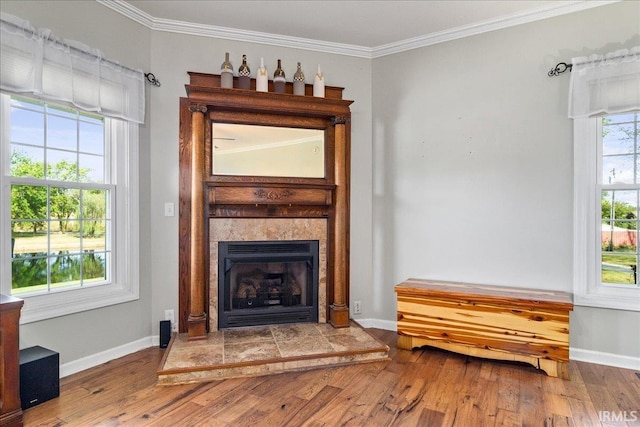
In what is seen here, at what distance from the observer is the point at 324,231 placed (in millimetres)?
3379

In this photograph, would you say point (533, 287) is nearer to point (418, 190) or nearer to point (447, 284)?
point (447, 284)

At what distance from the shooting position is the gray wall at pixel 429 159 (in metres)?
2.72

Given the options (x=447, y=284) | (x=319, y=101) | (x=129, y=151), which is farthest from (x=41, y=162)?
(x=447, y=284)

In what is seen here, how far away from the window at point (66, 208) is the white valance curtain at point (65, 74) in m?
0.17

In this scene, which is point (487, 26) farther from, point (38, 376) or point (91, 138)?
point (38, 376)

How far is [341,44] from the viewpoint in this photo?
3400 millimetres

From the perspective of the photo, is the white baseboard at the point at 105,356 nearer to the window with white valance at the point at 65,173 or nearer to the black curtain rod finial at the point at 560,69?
the window with white valance at the point at 65,173

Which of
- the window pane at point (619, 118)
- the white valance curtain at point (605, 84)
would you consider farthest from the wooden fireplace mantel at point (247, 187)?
the window pane at point (619, 118)

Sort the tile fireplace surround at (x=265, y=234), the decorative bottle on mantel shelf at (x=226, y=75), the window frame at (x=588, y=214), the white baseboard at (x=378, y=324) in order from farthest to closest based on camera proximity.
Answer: the white baseboard at (x=378, y=324)
the tile fireplace surround at (x=265, y=234)
the decorative bottle on mantel shelf at (x=226, y=75)
the window frame at (x=588, y=214)

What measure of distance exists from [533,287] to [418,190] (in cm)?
125

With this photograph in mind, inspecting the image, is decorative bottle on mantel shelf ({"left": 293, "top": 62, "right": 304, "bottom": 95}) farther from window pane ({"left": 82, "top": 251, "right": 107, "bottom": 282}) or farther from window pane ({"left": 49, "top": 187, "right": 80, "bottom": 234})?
window pane ({"left": 82, "top": 251, "right": 107, "bottom": 282})

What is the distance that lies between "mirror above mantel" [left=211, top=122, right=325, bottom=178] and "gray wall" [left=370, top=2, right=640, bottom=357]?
0.66 m

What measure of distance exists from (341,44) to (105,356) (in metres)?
3.35
